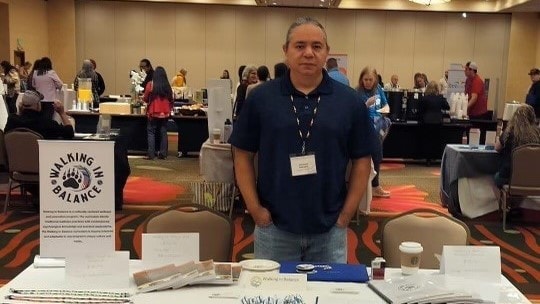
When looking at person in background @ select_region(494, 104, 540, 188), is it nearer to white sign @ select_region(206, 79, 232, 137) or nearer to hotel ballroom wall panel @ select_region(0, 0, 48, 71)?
white sign @ select_region(206, 79, 232, 137)

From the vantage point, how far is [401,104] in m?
9.55

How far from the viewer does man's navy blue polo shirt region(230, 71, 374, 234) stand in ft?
7.65

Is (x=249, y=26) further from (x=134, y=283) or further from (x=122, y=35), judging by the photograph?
(x=134, y=283)

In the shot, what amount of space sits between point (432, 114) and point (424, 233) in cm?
667

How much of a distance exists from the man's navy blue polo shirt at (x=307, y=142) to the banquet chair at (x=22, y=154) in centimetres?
369

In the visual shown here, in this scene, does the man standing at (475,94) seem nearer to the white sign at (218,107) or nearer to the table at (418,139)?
the table at (418,139)

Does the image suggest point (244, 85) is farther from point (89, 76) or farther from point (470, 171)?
point (89, 76)

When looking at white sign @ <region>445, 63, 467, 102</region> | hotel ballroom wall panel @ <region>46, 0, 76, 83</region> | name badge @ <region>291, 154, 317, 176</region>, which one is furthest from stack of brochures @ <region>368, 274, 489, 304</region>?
hotel ballroom wall panel @ <region>46, 0, 76, 83</region>

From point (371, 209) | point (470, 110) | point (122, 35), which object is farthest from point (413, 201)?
point (122, 35)

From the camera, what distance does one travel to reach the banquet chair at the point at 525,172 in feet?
17.6

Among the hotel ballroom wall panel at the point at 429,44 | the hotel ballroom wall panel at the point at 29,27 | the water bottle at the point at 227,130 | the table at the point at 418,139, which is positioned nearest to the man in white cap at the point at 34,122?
the water bottle at the point at 227,130

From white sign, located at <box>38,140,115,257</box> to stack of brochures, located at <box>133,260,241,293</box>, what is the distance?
185mm

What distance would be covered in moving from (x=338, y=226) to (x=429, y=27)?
13950 mm

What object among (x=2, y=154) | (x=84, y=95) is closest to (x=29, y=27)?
(x=84, y=95)
